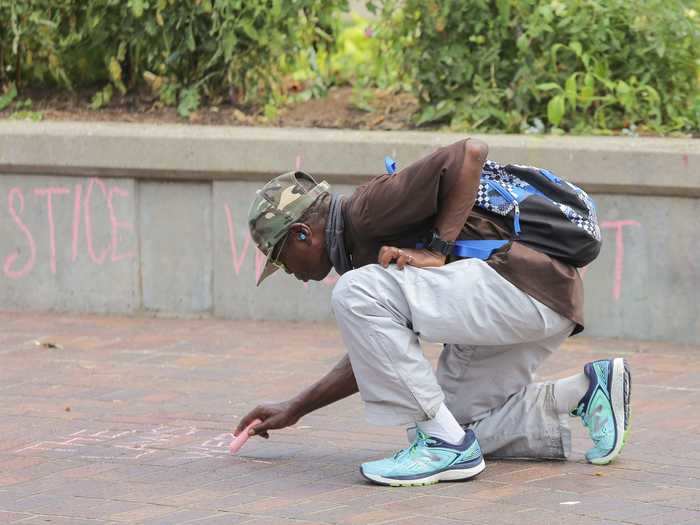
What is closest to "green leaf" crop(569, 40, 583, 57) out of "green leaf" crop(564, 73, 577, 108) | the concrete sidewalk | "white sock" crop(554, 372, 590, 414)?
"green leaf" crop(564, 73, 577, 108)

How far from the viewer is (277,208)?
13.3 ft

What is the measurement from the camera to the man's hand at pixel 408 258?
401 centimetres

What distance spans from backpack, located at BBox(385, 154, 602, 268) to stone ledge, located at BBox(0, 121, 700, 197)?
6.95 ft

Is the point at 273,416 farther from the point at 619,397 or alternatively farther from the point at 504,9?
the point at 504,9

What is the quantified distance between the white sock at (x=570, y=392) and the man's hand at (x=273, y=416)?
821mm

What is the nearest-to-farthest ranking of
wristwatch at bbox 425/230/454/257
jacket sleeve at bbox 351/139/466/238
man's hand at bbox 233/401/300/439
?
1. jacket sleeve at bbox 351/139/466/238
2. wristwatch at bbox 425/230/454/257
3. man's hand at bbox 233/401/300/439

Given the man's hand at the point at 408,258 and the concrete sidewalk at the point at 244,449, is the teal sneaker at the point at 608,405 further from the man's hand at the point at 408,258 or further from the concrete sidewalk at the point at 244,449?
the man's hand at the point at 408,258

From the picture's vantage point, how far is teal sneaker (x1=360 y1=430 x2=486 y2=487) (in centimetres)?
399

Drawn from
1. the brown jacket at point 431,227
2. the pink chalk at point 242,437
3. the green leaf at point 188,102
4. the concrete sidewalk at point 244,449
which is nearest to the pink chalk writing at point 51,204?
the concrete sidewalk at point 244,449

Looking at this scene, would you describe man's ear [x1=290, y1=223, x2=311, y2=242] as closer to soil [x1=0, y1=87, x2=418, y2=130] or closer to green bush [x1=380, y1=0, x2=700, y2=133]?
green bush [x1=380, y1=0, x2=700, y2=133]

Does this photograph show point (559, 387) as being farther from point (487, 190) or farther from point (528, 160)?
point (528, 160)

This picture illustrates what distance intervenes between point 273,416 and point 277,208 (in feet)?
2.24

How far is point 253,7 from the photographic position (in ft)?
24.2

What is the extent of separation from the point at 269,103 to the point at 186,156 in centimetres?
112
